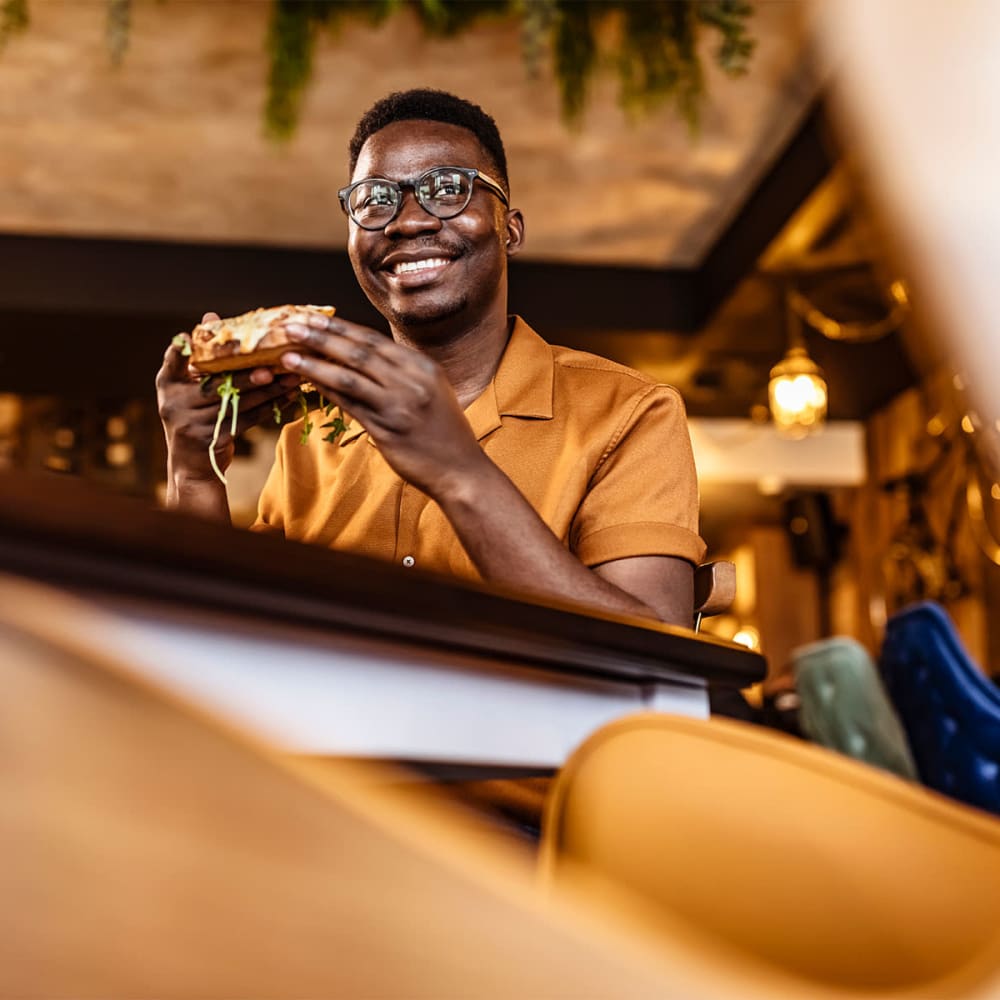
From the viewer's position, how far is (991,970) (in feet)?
1.74

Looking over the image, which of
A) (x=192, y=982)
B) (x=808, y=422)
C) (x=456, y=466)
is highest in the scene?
(x=808, y=422)

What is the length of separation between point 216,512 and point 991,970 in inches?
50.2

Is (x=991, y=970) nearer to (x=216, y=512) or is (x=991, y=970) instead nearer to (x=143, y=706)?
(x=143, y=706)

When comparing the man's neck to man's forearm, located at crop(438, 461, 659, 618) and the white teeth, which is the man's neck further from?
man's forearm, located at crop(438, 461, 659, 618)

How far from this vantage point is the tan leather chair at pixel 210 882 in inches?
16.8

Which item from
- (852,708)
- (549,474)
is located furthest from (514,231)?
(852,708)

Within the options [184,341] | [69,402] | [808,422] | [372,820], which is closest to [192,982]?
[372,820]

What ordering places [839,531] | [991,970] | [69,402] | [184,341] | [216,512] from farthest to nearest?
[839,531] < [69,402] < [216,512] < [184,341] < [991,970]

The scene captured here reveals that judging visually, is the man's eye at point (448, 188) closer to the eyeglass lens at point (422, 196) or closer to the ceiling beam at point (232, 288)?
the eyeglass lens at point (422, 196)

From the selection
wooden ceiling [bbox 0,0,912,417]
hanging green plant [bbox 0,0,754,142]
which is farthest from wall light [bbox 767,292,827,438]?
hanging green plant [bbox 0,0,754,142]

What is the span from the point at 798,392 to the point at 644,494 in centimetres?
444

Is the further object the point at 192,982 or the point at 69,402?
the point at 69,402

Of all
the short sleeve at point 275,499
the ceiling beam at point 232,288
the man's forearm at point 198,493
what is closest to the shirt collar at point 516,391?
the short sleeve at point 275,499

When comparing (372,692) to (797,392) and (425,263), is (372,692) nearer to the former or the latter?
(425,263)
